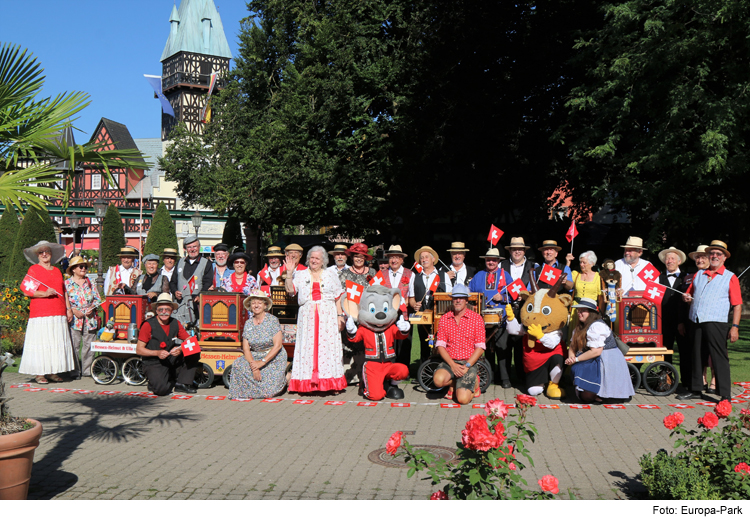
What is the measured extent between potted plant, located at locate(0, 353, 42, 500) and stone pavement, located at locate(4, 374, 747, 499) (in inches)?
20.3

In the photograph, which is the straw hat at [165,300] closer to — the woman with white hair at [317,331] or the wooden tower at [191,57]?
the woman with white hair at [317,331]

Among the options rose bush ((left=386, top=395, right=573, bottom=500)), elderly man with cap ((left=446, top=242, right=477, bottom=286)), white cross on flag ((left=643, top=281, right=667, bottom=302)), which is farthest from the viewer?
elderly man with cap ((left=446, top=242, right=477, bottom=286))

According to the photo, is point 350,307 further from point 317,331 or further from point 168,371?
point 168,371

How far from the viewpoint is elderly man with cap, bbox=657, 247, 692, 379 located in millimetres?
9180

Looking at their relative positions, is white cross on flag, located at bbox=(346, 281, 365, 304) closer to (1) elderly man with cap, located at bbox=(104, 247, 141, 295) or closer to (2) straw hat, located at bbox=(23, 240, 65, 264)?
(1) elderly man with cap, located at bbox=(104, 247, 141, 295)

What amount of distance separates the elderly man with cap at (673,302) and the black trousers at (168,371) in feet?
22.1

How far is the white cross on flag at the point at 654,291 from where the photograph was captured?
904 cm

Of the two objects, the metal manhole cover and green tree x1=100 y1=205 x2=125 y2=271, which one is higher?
green tree x1=100 y1=205 x2=125 y2=271

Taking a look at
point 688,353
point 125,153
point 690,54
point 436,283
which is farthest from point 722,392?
point 690,54

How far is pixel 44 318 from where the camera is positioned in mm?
9664

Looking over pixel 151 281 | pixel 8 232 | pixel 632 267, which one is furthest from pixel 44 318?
pixel 8 232

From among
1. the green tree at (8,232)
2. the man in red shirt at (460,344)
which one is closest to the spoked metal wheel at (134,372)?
the man in red shirt at (460,344)

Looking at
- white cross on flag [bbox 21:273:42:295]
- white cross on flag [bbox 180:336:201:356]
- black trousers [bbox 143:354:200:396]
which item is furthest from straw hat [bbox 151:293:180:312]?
white cross on flag [bbox 21:273:42:295]

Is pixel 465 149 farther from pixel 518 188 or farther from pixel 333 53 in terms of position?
pixel 333 53
